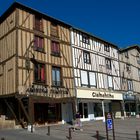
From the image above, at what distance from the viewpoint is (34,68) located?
70.1 feet

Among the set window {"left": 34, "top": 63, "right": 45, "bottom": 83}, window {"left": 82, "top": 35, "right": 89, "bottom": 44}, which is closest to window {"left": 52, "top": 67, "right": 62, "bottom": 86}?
window {"left": 34, "top": 63, "right": 45, "bottom": 83}

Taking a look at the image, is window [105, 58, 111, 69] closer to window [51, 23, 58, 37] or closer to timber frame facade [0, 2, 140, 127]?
timber frame facade [0, 2, 140, 127]

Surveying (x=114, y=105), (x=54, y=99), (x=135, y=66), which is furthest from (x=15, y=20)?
(x=135, y=66)

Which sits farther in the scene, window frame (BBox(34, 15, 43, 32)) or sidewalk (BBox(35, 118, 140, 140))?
window frame (BBox(34, 15, 43, 32))

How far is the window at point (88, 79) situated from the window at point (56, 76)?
349cm

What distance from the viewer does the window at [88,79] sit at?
86.7 feet

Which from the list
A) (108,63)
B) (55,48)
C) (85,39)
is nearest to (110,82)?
(108,63)

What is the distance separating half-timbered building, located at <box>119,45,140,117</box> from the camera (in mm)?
33969

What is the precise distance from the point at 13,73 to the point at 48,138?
7.62 metres

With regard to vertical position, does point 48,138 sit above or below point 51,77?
below

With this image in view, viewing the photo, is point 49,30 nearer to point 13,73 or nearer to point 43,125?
point 13,73

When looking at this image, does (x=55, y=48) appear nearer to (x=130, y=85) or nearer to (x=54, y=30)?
(x=54, y=30)

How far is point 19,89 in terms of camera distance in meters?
19.7

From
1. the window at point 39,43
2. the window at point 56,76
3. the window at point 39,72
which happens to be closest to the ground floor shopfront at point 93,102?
the window at point 56,76
